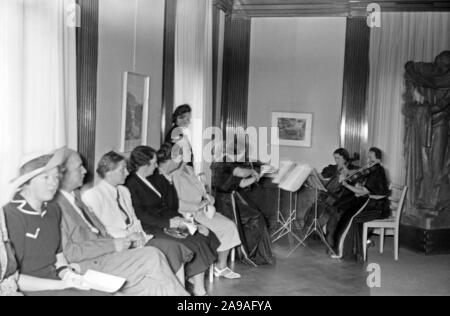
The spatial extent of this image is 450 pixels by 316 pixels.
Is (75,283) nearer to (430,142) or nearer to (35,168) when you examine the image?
(35,168)

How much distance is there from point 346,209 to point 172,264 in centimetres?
347

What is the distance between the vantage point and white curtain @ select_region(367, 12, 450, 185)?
29.3ft

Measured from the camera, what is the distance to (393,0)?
8.95m

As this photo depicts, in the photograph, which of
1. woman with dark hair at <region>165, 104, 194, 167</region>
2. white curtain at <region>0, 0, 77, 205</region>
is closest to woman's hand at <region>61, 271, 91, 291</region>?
white curtain at <region>0, 0, 77, 205</region>

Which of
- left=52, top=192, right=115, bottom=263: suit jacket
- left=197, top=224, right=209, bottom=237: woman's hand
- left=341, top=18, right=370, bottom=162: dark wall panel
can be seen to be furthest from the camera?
left=341, top=18, right=370, bottom=162: dark wall panel

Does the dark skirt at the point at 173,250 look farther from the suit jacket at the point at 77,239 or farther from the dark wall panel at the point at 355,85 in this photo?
the dark wall panel at the point at 355,85

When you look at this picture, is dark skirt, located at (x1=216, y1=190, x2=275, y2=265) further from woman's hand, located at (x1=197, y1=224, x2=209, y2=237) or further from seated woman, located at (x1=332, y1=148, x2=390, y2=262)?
seated woman, located at (x1=332, y1=148, x2=390, y2=262)

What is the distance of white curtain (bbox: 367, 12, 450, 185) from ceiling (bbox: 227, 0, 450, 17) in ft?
0.48

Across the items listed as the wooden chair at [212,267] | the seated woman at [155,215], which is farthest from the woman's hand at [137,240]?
the wooden chair at [212,267]

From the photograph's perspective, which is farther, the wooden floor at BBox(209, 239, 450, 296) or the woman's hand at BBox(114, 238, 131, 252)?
the wooden floor at BBox(209, 239, 450, 296)

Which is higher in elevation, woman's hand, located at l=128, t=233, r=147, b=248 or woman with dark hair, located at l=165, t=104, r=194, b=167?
woman with dark hair, located at l=165, t=104, r=194, b=167
